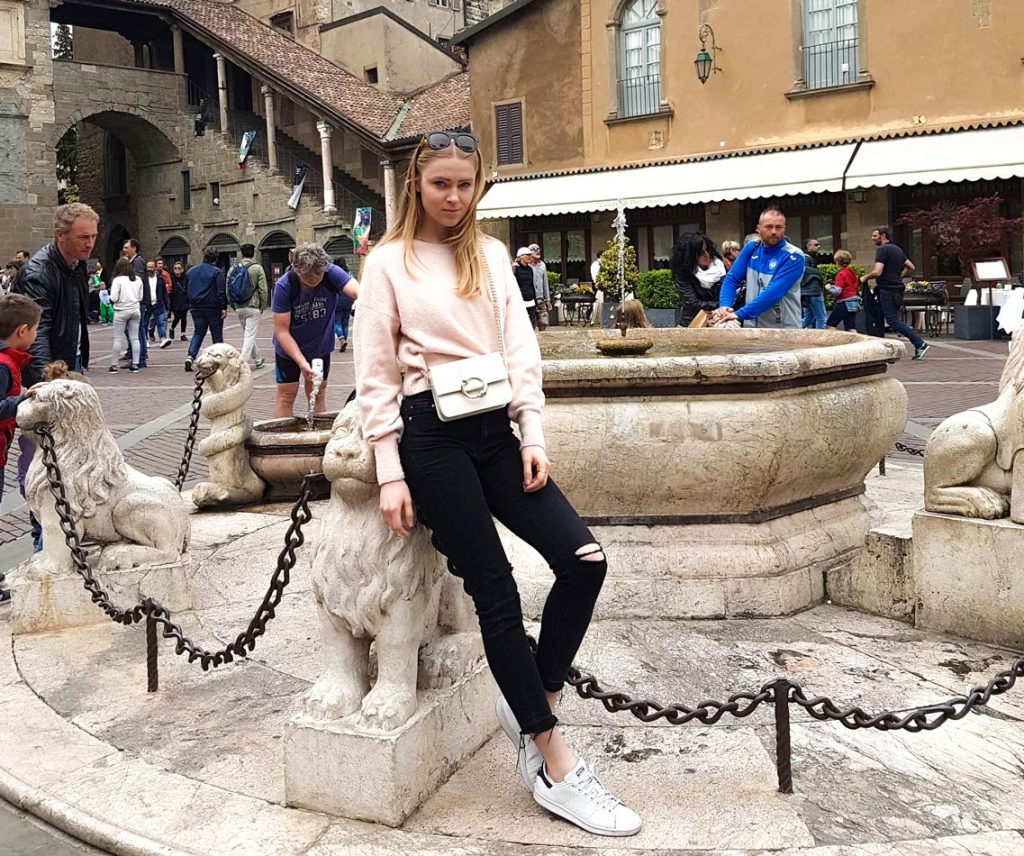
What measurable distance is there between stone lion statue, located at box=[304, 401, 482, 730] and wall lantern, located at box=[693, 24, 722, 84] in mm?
23544

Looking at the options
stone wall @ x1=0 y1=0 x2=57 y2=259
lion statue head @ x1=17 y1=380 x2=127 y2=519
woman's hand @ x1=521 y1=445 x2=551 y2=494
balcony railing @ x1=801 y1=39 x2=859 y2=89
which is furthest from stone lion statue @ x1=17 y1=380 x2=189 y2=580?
stone wall @ x1=0 y1=0 x2=57 y2=259

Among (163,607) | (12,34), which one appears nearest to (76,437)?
(163,607)

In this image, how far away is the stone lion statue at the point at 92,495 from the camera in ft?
15.6

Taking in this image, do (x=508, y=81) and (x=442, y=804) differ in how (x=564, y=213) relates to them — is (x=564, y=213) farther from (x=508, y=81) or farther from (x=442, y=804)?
(x=442, y=804)

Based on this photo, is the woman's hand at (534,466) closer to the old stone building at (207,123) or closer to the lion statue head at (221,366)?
the lion statue head at (221,366)

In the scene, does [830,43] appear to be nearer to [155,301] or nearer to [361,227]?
[361,227]

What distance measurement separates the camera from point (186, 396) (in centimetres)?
1370

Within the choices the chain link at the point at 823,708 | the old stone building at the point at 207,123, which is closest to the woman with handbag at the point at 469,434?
the chain link at the point at 823,708

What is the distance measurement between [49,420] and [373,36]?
37.3 metres

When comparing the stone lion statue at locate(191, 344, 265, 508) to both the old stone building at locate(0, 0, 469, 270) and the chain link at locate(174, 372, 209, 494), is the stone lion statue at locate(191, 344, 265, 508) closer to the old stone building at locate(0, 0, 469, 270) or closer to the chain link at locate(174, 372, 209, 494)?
the chain link at locate(174, 372, 209, 494)

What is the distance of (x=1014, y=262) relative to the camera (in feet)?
72.5

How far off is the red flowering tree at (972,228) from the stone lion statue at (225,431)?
16.8 meters

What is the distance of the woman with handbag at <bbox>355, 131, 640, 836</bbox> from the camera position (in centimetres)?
290

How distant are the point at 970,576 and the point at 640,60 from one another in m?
24.7
